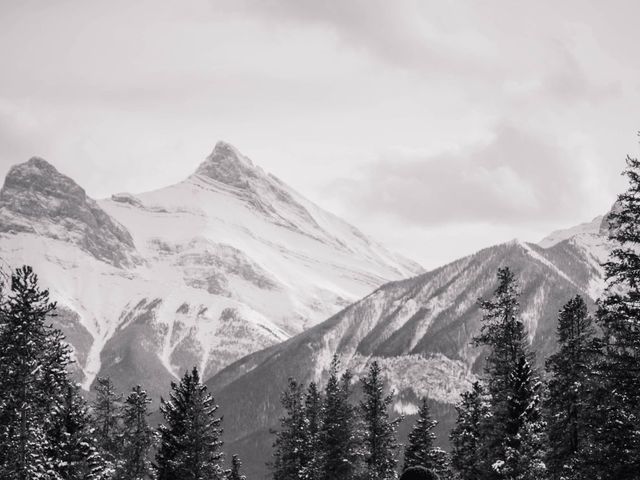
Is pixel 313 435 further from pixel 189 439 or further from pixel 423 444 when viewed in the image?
pixel 189 439

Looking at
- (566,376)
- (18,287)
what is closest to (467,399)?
(566,376)

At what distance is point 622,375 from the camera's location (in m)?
29.5

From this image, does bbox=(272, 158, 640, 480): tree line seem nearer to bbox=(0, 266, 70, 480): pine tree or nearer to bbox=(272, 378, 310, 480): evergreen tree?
bbox=(272, 378, 310, 480): evergreen tree

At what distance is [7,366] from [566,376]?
2517 cm

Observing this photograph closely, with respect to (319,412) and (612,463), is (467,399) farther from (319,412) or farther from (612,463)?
(612,463)

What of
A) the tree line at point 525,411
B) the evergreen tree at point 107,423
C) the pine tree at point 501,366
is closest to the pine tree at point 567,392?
the tree line at point 525,411

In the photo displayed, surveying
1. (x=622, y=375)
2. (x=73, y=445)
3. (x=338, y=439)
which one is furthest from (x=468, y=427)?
(x=622, y=375)

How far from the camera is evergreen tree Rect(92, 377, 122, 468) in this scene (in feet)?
210

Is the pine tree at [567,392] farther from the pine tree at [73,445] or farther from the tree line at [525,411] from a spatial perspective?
the pine tree at [73,445]

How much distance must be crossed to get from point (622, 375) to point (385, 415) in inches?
1273

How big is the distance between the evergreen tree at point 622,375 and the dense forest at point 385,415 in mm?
38

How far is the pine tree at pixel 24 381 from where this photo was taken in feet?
139

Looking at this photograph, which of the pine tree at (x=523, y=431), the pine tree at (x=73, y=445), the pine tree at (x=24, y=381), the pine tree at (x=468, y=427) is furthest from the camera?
the pine tree at (x=468, y=427)

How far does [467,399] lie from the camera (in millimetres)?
56906
